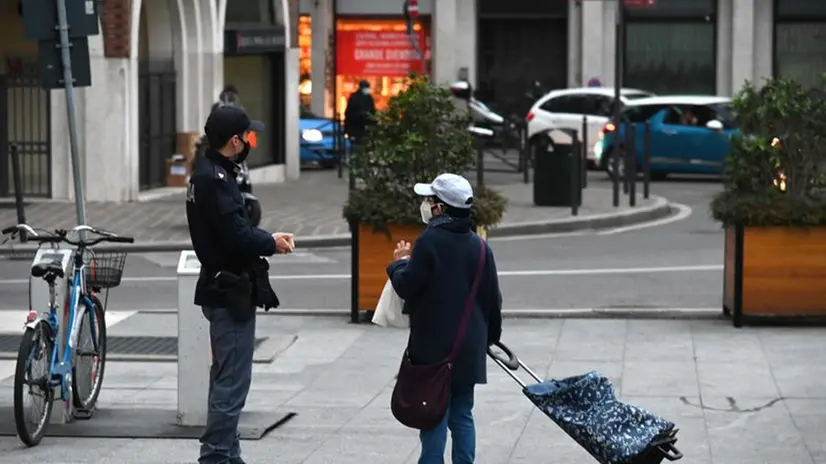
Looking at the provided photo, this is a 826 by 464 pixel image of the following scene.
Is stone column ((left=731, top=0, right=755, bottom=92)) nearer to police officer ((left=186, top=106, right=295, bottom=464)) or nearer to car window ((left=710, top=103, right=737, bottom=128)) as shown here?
car window ((left=710, top=103, right=737, bottom=128))

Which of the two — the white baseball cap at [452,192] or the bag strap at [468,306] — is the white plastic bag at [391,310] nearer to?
the bag strap at [468,306]

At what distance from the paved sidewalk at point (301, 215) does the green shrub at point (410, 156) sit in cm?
643

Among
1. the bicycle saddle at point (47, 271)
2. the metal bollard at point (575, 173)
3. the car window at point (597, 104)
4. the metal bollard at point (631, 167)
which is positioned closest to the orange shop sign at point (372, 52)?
the car window at point (597, 104)

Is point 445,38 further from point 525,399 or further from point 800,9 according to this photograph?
point 525,399

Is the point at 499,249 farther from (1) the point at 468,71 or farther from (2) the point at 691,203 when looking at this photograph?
(1) the point at 468,71

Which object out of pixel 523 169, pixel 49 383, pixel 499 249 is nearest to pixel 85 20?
pixel 49 383

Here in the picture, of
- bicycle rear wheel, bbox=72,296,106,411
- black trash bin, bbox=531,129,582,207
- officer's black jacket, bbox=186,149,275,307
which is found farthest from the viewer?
black trash bin, bbox=531,129,582,207

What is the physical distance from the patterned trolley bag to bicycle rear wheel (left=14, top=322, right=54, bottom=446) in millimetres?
2894

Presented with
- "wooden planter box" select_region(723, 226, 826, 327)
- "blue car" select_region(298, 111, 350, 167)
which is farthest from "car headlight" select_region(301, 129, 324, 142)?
"wooden planter box" select_region(723, 226, 826, 327)

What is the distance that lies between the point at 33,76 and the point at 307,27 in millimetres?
19082

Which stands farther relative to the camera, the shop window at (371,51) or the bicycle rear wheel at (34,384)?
the shop window at (371,51)

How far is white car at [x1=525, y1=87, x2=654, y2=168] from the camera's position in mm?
33625

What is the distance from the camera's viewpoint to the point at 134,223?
73.5 feet

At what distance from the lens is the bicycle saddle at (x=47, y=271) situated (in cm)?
960
